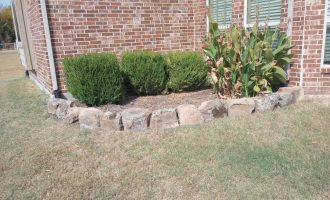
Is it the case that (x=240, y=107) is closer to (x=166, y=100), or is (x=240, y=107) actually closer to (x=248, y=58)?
(x=248, y=58)

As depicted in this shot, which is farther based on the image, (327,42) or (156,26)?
(156,26)

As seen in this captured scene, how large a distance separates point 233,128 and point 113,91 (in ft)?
7.04

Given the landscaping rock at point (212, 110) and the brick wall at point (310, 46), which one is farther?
the brick wall at point (310, 46)

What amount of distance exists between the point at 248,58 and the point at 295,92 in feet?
3.19

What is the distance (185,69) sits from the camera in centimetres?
539

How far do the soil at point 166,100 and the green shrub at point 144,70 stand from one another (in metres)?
0.25

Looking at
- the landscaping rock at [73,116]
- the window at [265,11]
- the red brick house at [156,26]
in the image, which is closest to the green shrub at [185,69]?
the red brick house at [156,26]

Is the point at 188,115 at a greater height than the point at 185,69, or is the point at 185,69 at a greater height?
A: the point at 185,69

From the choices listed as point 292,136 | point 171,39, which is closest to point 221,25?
point 171,39

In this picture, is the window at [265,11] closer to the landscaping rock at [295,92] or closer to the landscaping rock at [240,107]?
the landscaping rock at [295,92]

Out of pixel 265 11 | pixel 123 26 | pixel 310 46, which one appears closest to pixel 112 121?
pixel 123 26

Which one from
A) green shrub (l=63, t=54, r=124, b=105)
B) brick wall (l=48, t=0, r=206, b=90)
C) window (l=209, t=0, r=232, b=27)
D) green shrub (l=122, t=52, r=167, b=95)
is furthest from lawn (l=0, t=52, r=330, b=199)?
window (l=209, t=0, r=232, b=27)

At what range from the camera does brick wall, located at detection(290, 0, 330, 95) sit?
14.6ft

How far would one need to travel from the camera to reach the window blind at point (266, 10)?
5.00 metres
